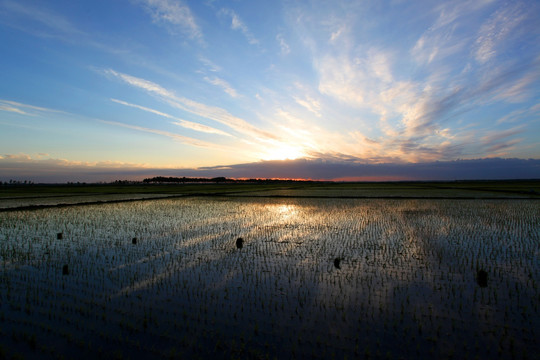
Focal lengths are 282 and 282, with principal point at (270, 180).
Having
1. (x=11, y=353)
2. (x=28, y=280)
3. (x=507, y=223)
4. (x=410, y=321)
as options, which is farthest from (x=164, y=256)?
(x=507, y=223)

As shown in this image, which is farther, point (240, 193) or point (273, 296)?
point (240, 193)

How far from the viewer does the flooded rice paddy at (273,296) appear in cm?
401

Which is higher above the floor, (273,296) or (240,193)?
(240,193)

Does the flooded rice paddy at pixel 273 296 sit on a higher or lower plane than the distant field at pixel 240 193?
lower

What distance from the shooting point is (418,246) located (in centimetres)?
943

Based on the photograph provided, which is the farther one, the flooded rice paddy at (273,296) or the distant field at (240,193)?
the distant field at (240,193)

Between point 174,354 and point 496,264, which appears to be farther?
point 496,264

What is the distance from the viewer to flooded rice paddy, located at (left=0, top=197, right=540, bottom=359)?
4.01m

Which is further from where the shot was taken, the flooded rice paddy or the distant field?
the distant field

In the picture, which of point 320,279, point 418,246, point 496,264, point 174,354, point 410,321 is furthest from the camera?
point 418,246

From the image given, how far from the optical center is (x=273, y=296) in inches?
223

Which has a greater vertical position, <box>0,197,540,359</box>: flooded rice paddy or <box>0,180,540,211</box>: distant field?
<box>0,180,540,211</box>: distant field

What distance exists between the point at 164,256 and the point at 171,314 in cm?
404

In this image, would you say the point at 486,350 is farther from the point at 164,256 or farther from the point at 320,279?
the point at 164,256
